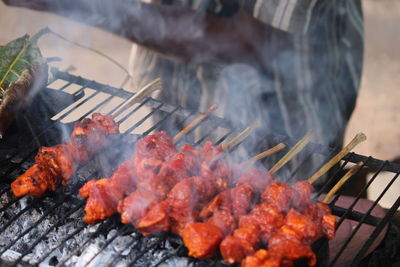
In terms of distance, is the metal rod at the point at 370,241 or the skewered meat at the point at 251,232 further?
the skewered meat at the point at 251,232

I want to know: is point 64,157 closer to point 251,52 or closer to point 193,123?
point 193,123

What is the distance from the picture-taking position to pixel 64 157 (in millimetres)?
3115

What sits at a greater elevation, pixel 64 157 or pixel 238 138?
pixel 238 138

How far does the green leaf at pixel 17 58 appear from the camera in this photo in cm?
369

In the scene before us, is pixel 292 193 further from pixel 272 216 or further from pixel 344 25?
pixel 344 25

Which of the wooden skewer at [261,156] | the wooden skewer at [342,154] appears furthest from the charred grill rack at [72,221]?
the wooden skewer at [261,156]

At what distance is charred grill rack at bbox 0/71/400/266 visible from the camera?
8.75 feet

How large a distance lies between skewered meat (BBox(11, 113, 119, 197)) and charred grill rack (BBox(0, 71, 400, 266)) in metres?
0.06

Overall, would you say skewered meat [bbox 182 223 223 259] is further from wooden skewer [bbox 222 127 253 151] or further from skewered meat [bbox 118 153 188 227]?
wooden skewer [bbox 222 127 253 151]

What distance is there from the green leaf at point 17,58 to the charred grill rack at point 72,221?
0.89 ft

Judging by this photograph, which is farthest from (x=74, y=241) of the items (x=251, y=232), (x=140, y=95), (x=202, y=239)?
(x=140, y=95)

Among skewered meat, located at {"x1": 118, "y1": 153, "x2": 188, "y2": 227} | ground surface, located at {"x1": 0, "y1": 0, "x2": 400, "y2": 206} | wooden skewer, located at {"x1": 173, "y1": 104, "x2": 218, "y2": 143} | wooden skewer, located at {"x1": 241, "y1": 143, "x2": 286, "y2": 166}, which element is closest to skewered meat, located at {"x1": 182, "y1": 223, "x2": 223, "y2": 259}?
skewered meat, located at {"x1": 118, "y1": 153, "x2": 188, "y2": 227}

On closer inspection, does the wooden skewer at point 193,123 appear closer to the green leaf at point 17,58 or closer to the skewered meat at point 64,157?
the skewered meat at point 64,157

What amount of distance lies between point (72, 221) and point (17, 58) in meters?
1.43
